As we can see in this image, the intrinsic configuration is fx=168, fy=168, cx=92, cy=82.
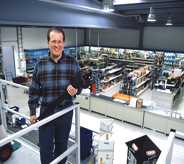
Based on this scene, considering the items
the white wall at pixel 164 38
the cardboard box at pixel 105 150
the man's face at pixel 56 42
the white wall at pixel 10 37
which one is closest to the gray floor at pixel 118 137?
the cardboard box at pixel 105 150

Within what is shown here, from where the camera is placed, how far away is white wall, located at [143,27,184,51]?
1459 cm

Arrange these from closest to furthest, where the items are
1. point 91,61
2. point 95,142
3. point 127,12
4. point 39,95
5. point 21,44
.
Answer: point 39,95 < point 95,142 < point 127,12 < point 21,44 < point 91,61

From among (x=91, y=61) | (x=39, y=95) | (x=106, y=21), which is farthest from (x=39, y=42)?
(x=39, y=95)

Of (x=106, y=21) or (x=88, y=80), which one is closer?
(x=88, y=80)

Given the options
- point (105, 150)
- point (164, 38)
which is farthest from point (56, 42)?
point (164, 38)

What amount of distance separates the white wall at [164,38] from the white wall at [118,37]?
104 centimetres

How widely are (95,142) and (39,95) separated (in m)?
2.97

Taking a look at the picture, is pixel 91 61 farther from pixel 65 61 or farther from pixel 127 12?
pixel 65 61

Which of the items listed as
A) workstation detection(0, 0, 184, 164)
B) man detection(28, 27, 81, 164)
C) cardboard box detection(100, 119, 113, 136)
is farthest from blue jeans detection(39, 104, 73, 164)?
cardboard box detection(100, 119, 113, 136)

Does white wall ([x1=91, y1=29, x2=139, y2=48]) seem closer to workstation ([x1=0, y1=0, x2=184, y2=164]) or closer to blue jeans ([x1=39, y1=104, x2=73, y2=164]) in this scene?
workstation ([x1=0, y1=0, x2=184, y2=164])

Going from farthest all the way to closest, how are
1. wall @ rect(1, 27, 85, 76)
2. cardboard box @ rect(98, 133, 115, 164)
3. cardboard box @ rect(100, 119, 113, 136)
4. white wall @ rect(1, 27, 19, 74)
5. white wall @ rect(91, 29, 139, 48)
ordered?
white wall @ rect(91, 29, 139, 48), wall @ rect(1, 27, 85, 76), white wall @ rect(1, 27, 19, 74), cardboard box @ rect(100, 119, 113, 136), cardboard box @ rect(98, 133, 115, 164)

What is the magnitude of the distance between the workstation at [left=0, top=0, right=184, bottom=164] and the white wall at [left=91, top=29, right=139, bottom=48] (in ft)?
0.31

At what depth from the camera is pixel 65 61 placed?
207 cm

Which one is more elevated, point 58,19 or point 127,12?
point 127,12
